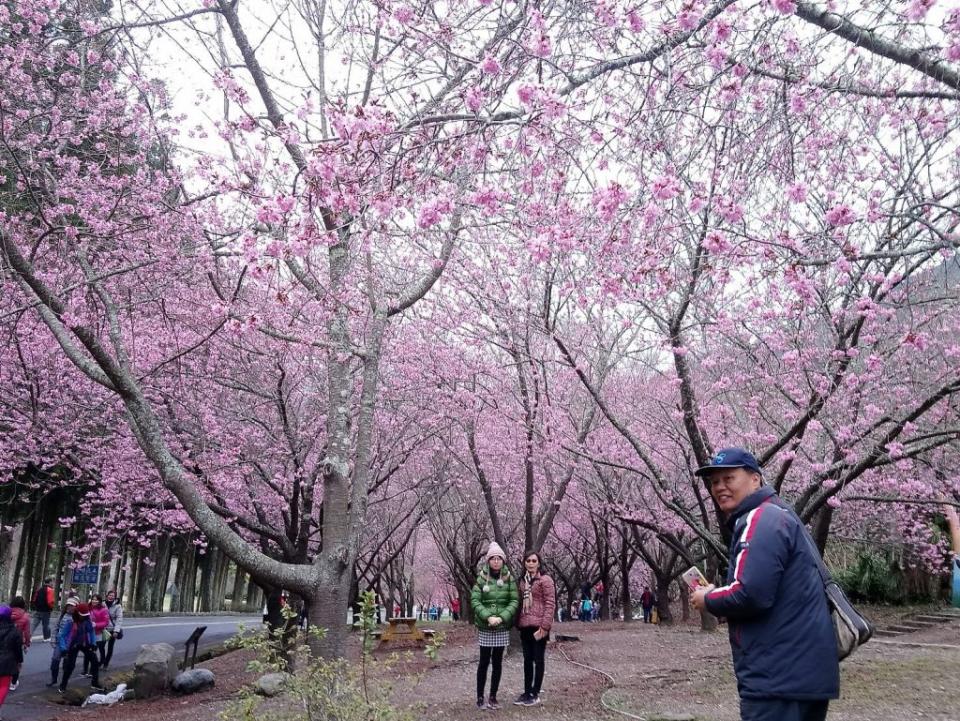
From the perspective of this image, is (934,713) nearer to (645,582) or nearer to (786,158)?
(786,158)

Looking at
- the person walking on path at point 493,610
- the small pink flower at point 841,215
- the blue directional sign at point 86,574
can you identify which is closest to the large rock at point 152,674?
the person walking on path at point 493,610

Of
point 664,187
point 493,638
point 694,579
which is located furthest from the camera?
point 493,638

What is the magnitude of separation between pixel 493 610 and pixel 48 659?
12.2m

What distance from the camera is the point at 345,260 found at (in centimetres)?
760

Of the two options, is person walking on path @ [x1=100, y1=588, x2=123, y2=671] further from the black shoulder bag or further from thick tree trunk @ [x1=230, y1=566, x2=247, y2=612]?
thick tree trunk @ [x1=230, y1=566, x2=247, y2=612]

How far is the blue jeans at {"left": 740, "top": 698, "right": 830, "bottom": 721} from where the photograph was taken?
287 centimetres

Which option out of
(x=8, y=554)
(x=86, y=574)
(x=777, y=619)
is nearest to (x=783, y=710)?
(x=777, y=619)

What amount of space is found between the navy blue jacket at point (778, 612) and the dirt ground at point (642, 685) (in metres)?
2.33

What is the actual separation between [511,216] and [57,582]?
2771 cm

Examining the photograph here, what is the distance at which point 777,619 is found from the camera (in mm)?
2973

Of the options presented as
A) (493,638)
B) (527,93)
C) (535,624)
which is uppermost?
(527,93)

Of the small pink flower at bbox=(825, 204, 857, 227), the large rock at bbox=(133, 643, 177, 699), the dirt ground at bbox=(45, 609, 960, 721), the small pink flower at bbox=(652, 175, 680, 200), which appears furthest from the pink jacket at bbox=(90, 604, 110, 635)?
the small pink flower at bbox=(825, 204, 857, 227)

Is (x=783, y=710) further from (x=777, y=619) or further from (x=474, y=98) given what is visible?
(x=474, y=98)

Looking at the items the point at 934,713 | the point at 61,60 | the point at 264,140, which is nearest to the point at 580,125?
the point at 264,140
